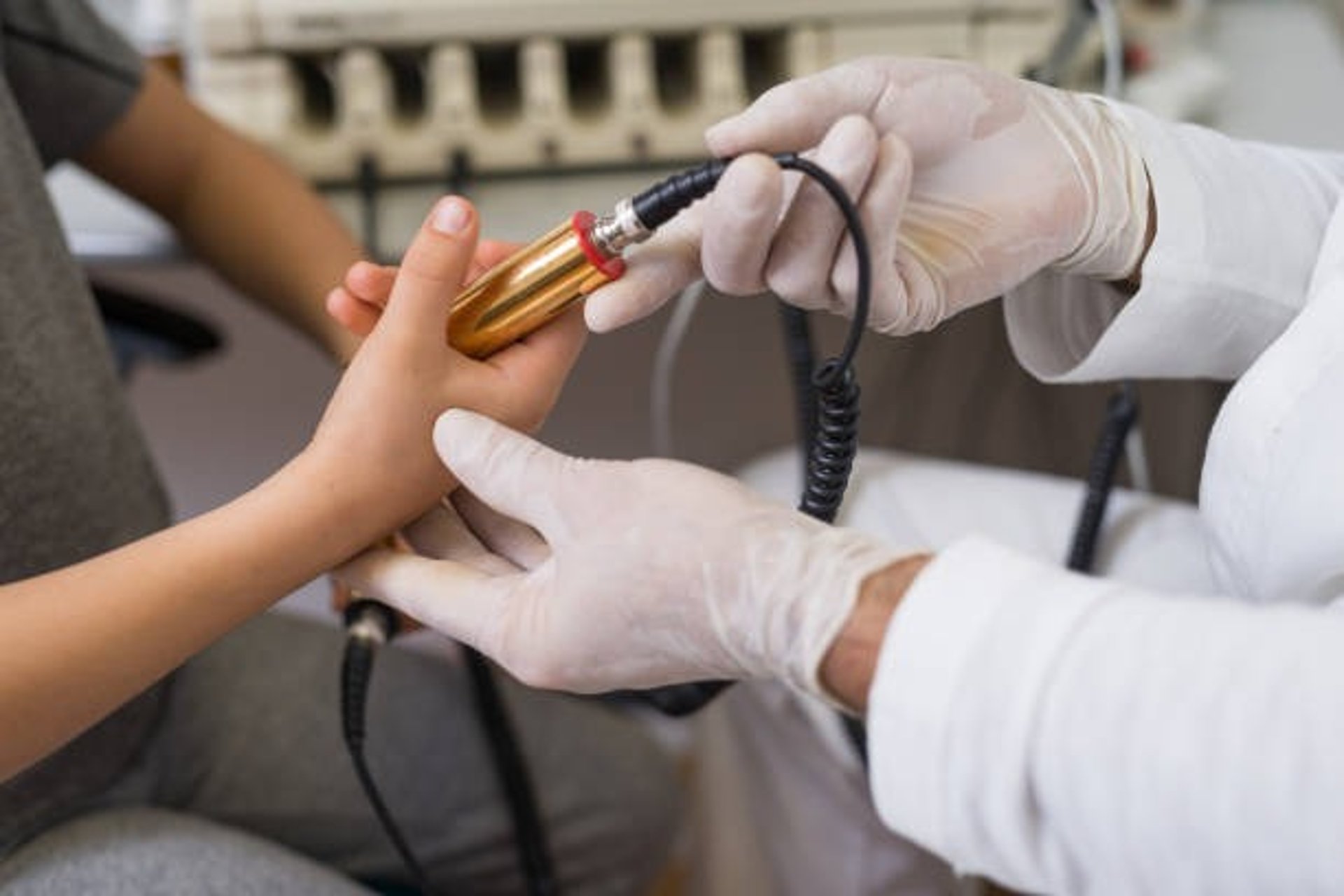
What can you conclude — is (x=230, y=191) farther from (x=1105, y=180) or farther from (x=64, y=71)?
(x=1105, y=180)

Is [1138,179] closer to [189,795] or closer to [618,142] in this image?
[618,142]

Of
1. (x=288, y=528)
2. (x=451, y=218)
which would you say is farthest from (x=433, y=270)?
(x=288, y=528)

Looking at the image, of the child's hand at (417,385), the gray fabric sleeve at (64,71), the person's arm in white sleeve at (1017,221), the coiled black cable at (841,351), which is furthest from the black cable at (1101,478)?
the gray fabric sleeve at (64,71)

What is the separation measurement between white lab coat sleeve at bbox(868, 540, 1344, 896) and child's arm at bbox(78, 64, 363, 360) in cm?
53

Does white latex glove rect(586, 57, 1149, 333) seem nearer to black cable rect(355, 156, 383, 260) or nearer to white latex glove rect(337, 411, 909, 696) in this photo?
white latex glove rect(337, 411, 909, 696)

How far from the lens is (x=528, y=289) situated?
2.12 ft

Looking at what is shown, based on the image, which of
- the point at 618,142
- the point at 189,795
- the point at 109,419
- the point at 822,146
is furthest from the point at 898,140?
the point at 189,795

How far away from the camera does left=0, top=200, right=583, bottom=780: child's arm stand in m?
0.65

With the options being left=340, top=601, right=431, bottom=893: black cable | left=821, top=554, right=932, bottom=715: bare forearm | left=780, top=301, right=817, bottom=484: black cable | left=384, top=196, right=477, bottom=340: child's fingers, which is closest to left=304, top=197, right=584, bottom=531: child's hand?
left=384, top=196, right=477, bottom=340: child's fingers

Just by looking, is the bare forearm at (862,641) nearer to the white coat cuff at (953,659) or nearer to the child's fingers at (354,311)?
the white coat cuff at (953,659)

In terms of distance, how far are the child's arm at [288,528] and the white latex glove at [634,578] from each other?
3 cm

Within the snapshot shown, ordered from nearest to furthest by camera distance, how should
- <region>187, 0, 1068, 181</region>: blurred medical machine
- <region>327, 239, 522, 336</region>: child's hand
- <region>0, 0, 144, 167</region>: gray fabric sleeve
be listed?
<region>327, 239, 522, 336</region>: child's hand → <region>0, 0, 144, 167</region>: gray fabric sleeve → <region>187, 0, 1068, 181</region>: blurred medical machine

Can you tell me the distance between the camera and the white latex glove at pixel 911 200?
613 mm

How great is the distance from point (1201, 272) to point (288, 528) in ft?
1.68
